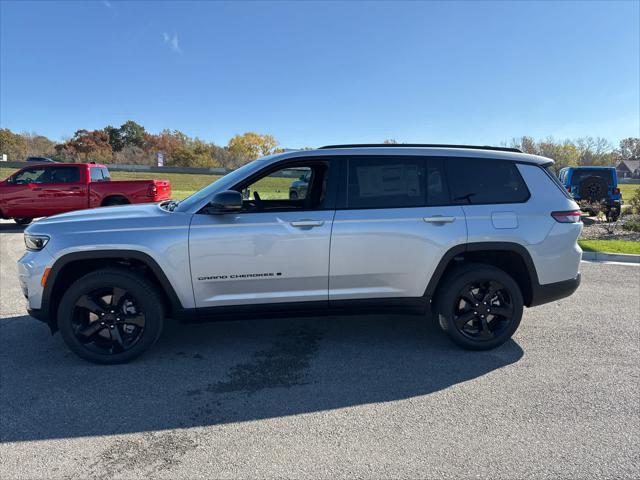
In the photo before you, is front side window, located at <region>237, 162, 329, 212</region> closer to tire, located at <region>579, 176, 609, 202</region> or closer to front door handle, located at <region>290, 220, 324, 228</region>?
front door handle, located at <region>290, 220, 324, 228</region>

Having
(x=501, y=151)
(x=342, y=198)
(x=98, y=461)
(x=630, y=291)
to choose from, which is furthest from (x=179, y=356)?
(x=630, y=291)

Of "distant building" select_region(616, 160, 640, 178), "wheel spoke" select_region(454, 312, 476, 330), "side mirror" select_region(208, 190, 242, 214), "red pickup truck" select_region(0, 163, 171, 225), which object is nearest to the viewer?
"side mirror" select_region(208, 190, 242, 214)

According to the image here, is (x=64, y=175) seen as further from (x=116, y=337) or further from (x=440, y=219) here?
(x=440, y=219)

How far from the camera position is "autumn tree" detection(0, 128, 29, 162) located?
6881 cm

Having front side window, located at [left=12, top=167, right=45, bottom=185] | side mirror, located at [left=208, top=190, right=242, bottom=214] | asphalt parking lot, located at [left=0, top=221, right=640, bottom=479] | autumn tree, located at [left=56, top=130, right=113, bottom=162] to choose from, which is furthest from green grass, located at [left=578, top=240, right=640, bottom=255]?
autumn tree, located at [left=56, top=130, right=113, bottom=162]

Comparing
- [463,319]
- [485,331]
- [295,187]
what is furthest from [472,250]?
[295,187]

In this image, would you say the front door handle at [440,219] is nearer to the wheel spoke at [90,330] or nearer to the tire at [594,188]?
the wheel spoke at [90,330]

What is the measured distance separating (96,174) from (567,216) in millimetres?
12467

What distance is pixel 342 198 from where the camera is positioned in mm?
3652

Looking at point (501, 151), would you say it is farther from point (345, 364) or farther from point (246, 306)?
point (246, 306)

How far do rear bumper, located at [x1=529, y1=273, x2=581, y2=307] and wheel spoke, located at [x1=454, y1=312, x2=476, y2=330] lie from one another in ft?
2.09

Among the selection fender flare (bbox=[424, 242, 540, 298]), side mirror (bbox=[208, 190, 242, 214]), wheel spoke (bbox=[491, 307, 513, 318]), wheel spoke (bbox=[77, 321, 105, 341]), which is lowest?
wheel spoke (bbox=[77, 321, 105, 341])

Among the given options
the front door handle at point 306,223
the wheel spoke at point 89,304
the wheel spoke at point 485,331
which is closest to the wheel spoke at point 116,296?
the wheel spoke at point 89,304

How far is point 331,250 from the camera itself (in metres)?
3.55
